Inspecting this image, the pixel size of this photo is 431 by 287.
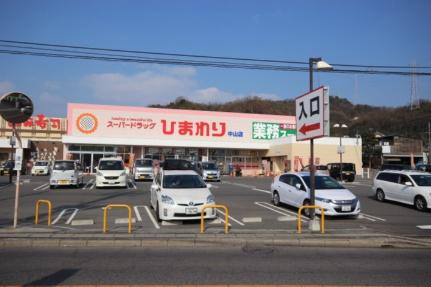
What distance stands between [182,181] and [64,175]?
12470 mm

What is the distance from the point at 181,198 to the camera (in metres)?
11.4

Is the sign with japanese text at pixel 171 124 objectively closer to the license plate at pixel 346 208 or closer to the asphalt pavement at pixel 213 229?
the asphalt pavement at pixel 213 229

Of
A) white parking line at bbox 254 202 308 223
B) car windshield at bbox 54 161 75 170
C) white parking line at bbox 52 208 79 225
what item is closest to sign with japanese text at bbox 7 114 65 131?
car windshield at bbox 54 161 75 170

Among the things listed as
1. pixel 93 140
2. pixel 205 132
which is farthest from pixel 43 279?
pixel 205 132

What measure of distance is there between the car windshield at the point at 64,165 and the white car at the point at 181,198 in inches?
490

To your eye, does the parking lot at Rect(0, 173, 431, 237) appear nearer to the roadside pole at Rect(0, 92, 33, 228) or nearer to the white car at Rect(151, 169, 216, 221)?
the white car at Rect(151, 169, 216, 221)

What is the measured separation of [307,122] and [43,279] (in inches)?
318

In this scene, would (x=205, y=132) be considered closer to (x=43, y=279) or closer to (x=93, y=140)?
(x=93, y=140)

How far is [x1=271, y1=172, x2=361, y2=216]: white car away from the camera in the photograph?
13.0m

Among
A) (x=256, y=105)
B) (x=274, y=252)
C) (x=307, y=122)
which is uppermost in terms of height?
(x=256, y=105)

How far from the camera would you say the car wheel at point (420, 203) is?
15.6m

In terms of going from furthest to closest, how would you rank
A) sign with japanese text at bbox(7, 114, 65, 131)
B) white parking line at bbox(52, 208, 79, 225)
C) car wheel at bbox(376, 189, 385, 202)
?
sign with japanese text at bbox(7, 114, 65, 131) < car wheel at bbox(376, 189, 385, 202) < white parking line at bbox(52, 208, 79, 225)

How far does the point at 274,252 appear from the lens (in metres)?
8.37

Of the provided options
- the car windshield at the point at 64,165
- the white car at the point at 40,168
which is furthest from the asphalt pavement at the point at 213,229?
the white car at the point at 40,168
